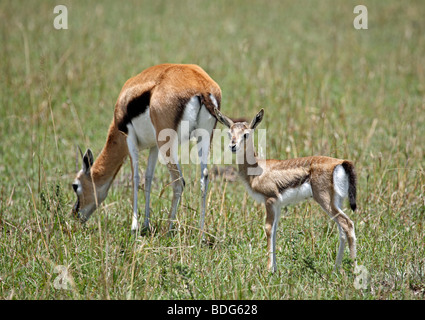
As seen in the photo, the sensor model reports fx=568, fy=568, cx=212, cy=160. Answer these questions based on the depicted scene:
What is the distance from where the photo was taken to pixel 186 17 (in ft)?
46.9

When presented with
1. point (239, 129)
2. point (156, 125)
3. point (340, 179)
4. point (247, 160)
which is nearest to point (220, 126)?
point (156, 125)

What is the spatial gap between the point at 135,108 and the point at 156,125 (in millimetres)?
345

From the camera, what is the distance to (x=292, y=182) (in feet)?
14.8

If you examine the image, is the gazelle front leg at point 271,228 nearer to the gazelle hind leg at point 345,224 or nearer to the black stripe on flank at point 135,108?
the gazelle hind leg at point 345,224

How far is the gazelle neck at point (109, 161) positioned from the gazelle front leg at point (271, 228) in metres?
1.92

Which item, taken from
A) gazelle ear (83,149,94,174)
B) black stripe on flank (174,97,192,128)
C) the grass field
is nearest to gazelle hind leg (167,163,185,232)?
the grass field

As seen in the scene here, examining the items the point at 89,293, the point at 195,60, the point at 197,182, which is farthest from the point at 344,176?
the point at 195,60

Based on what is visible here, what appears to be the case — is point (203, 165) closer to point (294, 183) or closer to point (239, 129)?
point (239, 129)

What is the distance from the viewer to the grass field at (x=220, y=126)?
421cm

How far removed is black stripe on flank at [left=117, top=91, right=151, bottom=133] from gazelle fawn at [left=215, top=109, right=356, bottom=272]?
0.99 meters

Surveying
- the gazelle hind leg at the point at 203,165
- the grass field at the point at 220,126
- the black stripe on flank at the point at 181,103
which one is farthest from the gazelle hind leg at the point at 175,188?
the black stripe on flank at the point at 181,103

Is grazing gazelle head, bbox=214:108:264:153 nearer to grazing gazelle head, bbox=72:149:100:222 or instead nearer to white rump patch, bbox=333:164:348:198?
white rump patch, bbox=333:164:348:198

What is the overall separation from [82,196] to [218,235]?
170 cm
